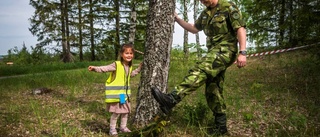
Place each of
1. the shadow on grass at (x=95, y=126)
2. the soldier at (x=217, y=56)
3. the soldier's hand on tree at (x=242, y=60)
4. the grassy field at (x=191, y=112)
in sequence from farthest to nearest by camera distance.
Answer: the shadow on grass at (x=95, y=126) → the grassy field at (x=191, y=112) → the soldier's hand on tree at (x=242, y=60) → the soldier at (x=217, y=56)

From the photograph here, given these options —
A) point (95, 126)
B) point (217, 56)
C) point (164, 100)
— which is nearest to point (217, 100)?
point (217, 56)

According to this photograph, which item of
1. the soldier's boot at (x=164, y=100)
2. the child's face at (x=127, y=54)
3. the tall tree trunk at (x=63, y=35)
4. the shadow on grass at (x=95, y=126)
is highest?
the tall tree trunk at (x=63, y=35)

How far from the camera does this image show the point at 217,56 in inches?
159

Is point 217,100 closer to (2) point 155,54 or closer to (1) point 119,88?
(2) point 155,54

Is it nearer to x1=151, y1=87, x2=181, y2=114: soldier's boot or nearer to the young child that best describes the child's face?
the young child

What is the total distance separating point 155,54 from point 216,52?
90 centimetres

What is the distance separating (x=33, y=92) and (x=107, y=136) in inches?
178

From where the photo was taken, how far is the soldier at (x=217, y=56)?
3.81 metres

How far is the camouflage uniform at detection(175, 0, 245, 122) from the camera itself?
12.7 feet

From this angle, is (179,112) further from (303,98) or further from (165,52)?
(303,98)

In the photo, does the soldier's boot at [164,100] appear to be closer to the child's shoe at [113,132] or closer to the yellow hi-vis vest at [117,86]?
the yellow hi-vis vest at [117,86]

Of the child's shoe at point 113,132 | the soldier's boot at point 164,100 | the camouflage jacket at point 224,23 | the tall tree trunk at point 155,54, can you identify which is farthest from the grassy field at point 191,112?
the camouflage jacket at point 224,23

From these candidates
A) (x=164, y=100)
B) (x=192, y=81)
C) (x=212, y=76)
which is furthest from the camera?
(x=212, y=76)

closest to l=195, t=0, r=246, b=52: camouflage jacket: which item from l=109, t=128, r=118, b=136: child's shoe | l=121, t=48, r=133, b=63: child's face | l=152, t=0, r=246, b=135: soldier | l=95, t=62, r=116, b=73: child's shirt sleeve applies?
l=152, t=0, r=246, b=135: soldier
